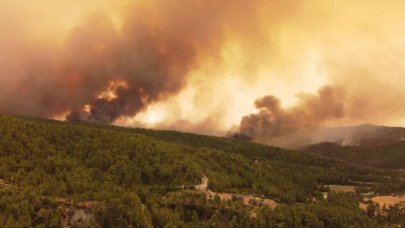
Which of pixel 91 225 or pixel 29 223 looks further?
pixel 91 225

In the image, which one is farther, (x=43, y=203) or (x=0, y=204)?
(x=43, y=203)

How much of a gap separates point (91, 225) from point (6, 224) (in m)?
34.1

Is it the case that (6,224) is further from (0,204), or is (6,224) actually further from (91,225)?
(91,225)

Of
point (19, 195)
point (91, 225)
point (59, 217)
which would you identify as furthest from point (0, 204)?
point (91, 225)

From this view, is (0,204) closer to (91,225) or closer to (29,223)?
(29,223)

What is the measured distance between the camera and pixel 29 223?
184 meters

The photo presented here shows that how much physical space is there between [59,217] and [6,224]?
23.5 m

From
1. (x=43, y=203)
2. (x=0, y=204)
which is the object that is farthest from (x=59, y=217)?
(x=0, y=204)

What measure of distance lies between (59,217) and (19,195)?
1781 cm

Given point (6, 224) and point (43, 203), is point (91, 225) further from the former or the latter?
point (6, 224)

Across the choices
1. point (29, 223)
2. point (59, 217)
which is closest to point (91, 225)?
point (59, 217)

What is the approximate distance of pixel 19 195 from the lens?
195750 millimetres

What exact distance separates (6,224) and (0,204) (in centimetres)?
1378

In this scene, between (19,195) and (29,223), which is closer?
(29,223)
